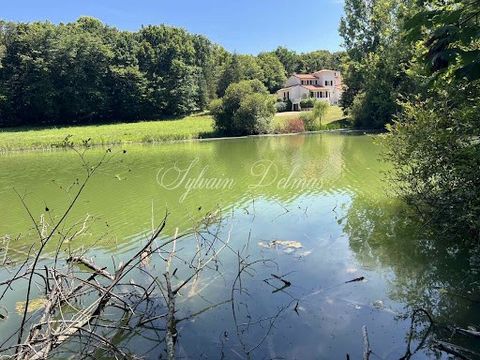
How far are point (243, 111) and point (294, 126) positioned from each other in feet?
22.4

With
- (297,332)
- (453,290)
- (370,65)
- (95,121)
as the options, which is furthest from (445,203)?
(95,121)

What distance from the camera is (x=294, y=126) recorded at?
50.8 metres

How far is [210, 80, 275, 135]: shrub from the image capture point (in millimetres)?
47812

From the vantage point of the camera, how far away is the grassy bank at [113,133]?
151 ft

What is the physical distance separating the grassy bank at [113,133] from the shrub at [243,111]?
6.96ft

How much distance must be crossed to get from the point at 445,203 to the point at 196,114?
64421 millimetres

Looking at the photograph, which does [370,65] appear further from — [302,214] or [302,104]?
[302,214]

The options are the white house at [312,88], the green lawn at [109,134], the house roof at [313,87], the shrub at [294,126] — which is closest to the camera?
the green lawn at [109,134]

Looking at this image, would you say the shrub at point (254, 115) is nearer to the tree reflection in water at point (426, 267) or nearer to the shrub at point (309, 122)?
the shrub at point (309, 122)

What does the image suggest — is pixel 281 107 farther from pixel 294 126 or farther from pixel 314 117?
pixel 294 126

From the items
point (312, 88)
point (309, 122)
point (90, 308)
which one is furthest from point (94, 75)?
point (90, 308)

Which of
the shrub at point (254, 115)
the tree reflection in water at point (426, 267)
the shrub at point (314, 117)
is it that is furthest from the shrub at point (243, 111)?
the tree reflection in water at point (426, 267)

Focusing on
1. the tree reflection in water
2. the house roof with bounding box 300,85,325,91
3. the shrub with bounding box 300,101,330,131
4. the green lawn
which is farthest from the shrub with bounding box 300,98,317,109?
the tree reflection in water

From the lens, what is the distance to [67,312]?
7.16 m
